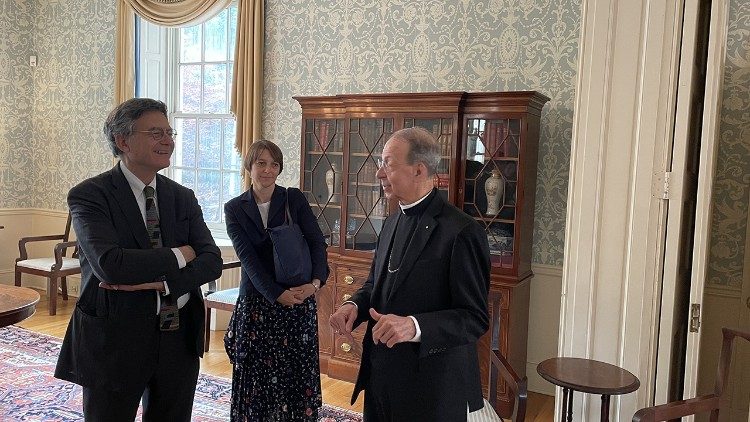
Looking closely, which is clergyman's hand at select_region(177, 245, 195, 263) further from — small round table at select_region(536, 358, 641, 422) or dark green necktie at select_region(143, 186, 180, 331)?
small round table at select_region(536, 358, 641, 422)

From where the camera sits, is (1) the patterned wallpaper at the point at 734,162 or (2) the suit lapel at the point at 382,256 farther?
(1) the patterned wallpaper at the point at 734,162

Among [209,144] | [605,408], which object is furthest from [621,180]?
[209,144]

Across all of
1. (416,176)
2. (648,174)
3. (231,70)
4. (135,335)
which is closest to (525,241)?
(648,174)

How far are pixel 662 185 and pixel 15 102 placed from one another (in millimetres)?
6712

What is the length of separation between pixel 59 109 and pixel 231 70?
2227 millimetres

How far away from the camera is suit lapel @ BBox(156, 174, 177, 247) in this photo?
2201mm

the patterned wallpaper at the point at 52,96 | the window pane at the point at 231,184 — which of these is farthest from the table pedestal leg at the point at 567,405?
the patterned wallpaper at the point at 52,96

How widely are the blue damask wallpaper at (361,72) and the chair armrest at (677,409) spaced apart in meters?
1.68

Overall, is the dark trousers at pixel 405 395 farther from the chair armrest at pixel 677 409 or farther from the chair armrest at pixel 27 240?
the chair armrest at pixel 27 240

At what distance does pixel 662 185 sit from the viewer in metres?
2.30

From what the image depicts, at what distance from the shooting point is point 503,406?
400 cm

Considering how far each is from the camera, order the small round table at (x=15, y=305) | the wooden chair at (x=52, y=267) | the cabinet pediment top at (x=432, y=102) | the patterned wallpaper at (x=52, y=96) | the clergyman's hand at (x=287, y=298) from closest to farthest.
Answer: the small round table at (x=15, y=305) → the clergyman's hand at (x=287, y=298) → the cabinet pediment top at (x=432, y=102) → the wooden chair at (x=52, y=267) → the patterned wallpaper at (x=52, y=96)

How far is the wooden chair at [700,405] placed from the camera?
6.78 feet

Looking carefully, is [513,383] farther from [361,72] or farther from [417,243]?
[361,72]
